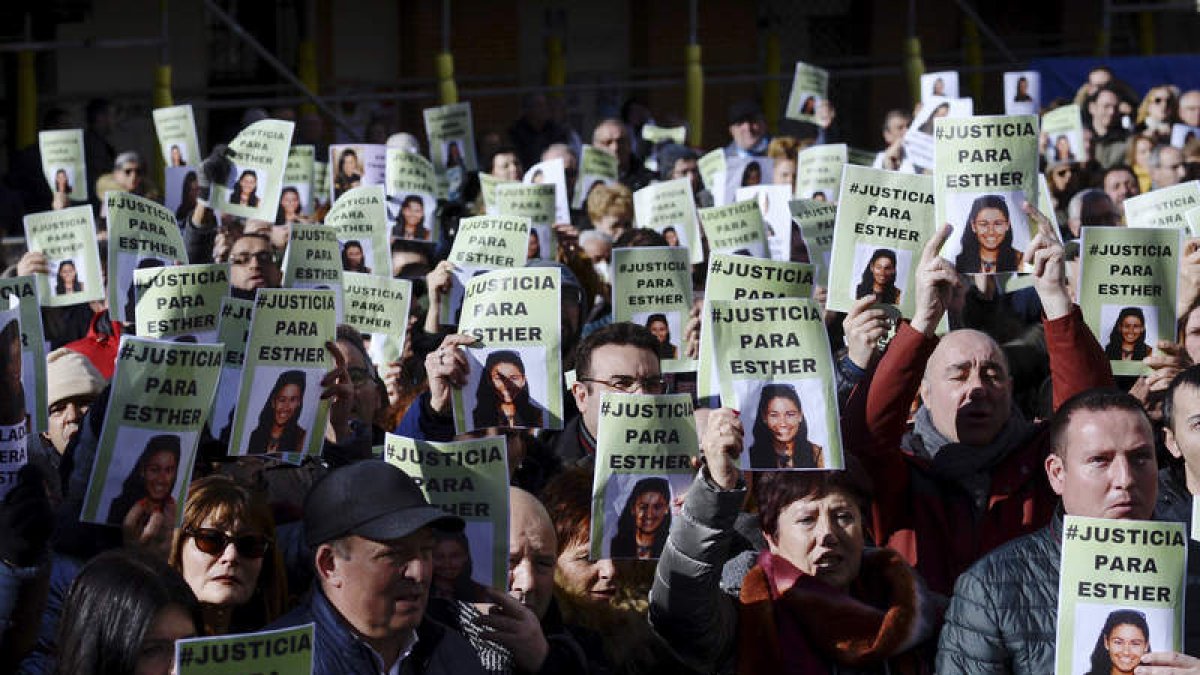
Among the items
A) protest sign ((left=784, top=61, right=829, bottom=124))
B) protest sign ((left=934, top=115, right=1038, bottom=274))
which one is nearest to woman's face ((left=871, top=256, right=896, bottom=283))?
protest sign ((left=934, top=115, right=1038, bottom=274))

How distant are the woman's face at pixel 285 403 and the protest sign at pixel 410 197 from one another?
4.30 m

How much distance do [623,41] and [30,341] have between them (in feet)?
60.5

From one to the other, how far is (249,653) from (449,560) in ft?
3.77

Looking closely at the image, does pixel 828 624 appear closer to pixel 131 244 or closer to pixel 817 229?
pixel 817 229

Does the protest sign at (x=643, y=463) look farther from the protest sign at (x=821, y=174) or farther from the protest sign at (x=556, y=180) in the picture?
the protest sign at (x=821, y=174)

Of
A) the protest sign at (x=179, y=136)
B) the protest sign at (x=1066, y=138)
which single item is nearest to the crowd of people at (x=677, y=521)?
the protest sign at (x=179, y=136)

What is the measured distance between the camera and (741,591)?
5332 millimetres

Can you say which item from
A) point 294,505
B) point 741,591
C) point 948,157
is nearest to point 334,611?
point 741,591

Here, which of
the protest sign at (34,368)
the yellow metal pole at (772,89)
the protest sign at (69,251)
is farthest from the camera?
the yellow metal pole at (772,89)

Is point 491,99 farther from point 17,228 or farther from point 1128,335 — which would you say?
point 1128,335

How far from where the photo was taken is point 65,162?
11891 mm

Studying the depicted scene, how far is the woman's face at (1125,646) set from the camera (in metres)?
4.85

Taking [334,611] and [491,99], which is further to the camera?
[491,99]

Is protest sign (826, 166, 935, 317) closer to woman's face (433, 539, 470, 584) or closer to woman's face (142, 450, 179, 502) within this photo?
woman's face (433, 539, 470, 584)
